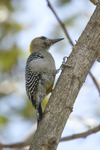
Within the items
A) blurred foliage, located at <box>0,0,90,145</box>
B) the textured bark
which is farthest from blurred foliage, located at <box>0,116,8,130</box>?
the textured bark

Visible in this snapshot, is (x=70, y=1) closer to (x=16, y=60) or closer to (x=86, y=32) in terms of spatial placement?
(x=16, y=60)

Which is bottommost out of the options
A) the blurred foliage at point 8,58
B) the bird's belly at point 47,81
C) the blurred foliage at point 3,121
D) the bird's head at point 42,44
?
the blurred foliage at point 3,121

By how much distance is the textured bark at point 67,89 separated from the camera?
2615 mm

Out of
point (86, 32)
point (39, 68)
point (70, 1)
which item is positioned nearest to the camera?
point (86, 32)

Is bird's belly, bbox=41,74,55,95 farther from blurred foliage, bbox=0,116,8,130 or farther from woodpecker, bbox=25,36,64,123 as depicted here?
blurred foliage, bbox=0,116,8,130

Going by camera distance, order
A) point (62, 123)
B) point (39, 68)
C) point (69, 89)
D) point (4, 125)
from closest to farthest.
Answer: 1. point (62, 123)
2. point (69, 89)
3. point (39, 68)
4. point (4, 125)

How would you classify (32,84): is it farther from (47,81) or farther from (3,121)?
(3,121)

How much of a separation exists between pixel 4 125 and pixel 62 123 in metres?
3.75

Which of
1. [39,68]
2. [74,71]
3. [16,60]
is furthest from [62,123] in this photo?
[16,60]

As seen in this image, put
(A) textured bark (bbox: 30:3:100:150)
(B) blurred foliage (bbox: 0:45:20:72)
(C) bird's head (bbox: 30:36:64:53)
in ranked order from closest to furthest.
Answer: (A) textured bark (bbox: 30:3:100:150) < (C) bird's head (bbox: 30:36:64:53) < (B) blurred foliage (bbox: 0:45:20:72)

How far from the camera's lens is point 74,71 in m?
3.04

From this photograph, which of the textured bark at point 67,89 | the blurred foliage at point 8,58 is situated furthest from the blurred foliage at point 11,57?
the textured bark at point 67,89

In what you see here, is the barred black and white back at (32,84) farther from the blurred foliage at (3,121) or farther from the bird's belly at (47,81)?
the blurred foliage at (3,121)

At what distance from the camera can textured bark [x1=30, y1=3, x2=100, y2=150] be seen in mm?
2615
